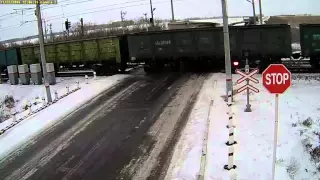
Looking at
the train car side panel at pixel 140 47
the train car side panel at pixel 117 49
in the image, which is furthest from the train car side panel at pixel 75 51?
the train car side panel at pixel 140 47

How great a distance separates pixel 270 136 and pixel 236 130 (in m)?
1.06

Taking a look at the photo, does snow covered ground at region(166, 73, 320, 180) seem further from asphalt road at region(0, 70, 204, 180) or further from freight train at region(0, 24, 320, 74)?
freight train at region(0, 24, 320, 74)

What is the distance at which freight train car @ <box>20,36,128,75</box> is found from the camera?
25.9 meters

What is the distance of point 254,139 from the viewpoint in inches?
414

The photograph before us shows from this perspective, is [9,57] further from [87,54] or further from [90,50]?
[90,50]

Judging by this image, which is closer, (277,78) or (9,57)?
(277,78)

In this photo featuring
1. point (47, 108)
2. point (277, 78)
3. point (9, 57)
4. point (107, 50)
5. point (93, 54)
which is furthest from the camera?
point (9, 57)

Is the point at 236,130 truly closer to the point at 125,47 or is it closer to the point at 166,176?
the point at 166,176

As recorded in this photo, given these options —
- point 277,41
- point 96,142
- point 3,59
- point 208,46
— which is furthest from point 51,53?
point 96,142

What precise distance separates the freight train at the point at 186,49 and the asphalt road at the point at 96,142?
20.1 feet

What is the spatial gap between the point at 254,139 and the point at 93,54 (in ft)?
59.4

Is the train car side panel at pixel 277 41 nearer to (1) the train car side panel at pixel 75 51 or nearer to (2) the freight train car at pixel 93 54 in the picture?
(2) the freight train car at pixel 93 54

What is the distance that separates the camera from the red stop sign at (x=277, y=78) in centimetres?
751

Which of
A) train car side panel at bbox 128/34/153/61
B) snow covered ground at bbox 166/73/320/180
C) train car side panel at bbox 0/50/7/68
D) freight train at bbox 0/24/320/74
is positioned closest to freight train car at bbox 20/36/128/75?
freight train at bbox 0/24/320/74
